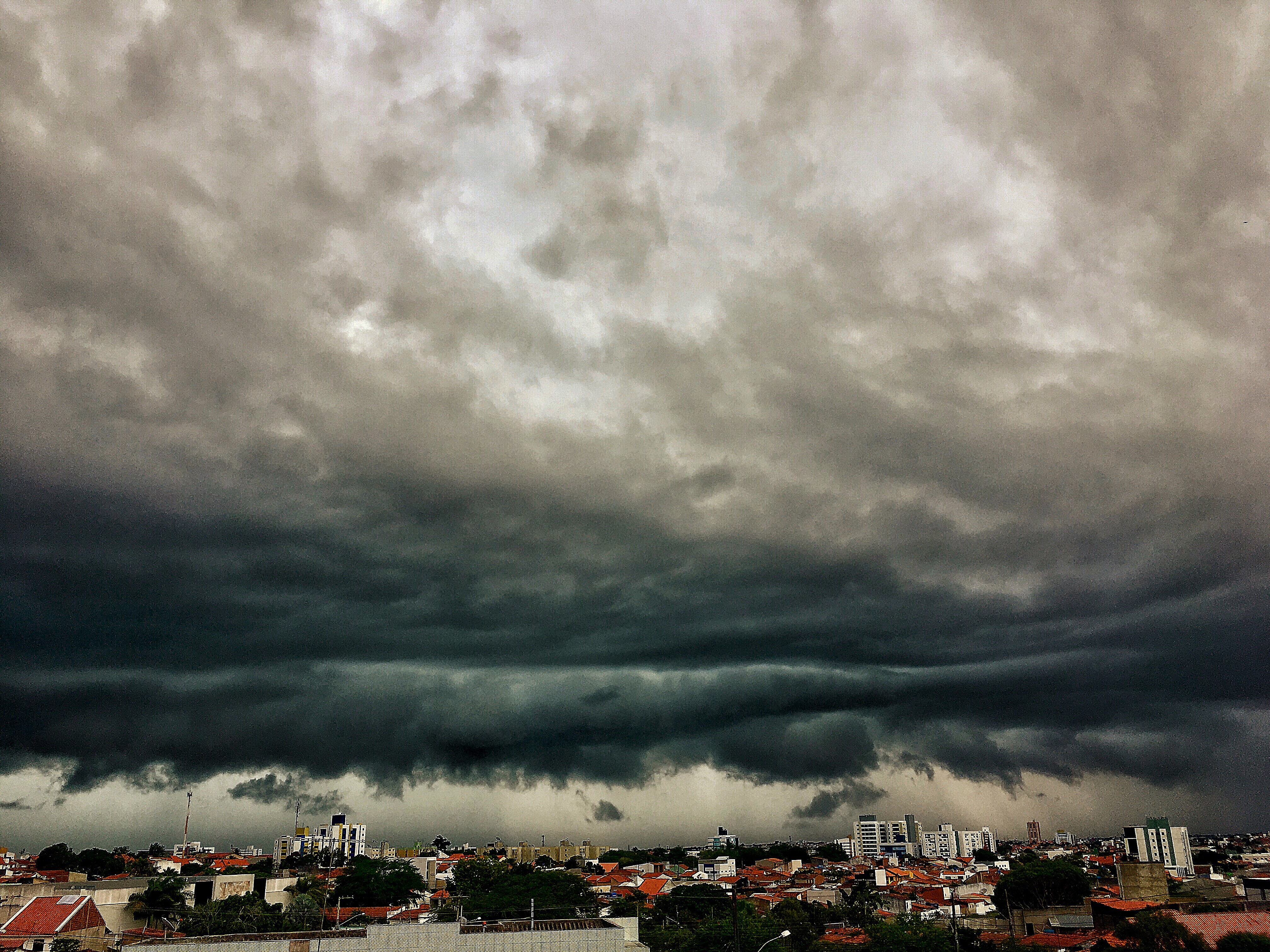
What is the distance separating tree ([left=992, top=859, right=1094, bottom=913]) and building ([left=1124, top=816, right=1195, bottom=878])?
5152 cm

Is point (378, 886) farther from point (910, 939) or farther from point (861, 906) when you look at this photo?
point (910, 939)

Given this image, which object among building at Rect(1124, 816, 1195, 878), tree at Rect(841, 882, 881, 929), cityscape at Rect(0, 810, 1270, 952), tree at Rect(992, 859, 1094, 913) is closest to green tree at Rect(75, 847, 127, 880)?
cityscape at Rect(0, 810, 1270, 952)

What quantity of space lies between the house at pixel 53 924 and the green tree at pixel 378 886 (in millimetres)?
26588

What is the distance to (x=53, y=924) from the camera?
5988 centimetres

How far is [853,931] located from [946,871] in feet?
238

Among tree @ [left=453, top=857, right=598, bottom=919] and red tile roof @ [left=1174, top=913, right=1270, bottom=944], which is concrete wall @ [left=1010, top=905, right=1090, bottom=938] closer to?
red tile roof @ [left=1174, top=913, right=1270, bottom=944]

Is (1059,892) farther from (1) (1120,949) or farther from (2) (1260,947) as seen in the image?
(2) (1260,947)

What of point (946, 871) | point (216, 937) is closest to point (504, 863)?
point (946, 871)

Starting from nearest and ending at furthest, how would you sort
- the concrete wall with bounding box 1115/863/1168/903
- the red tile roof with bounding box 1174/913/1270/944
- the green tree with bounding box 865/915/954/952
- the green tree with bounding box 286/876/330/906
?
the red tile roof with bounding box 1174/913/1270/944, the green tree with bounding box 865/915/954/952, the concrete wall with bounding box 1115/863/1168/903, the green tree with bounding box 286/876/330/906

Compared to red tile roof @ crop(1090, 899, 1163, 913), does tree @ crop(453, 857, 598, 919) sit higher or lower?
lower

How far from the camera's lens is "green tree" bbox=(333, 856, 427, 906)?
9225 centimetres

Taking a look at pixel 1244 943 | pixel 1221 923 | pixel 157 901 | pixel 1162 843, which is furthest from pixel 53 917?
pixel 1162 843

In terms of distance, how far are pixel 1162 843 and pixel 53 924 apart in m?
144

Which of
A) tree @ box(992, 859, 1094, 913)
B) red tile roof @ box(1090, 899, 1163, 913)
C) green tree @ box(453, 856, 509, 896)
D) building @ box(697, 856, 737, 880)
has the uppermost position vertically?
red tile roof @ box(1090, 899, 1163, 913)
